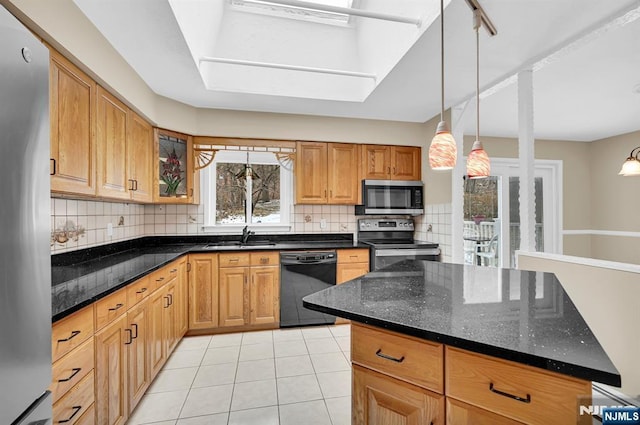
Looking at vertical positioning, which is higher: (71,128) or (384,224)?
(71,128)

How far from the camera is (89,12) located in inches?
67.9

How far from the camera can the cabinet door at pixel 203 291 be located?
307 cm

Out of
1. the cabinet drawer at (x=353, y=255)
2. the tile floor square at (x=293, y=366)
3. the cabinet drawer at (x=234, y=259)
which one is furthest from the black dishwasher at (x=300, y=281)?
the tile floor square at (x=293, y=366)

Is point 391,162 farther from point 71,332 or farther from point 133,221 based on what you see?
point 71,332

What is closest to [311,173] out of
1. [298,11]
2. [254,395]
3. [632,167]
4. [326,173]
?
[326,173]

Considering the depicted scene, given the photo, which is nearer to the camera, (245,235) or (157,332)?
(157,332)

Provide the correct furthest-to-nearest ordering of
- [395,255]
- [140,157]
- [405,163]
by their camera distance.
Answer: [405,163] < [395,255] < [140,157]

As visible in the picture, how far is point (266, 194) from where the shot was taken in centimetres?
388

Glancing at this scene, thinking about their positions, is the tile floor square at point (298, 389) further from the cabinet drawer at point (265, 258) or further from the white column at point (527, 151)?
the white column at point (527, 151)

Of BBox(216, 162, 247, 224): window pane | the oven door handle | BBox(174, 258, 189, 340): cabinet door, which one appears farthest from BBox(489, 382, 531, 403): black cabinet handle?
BBox(216, 162, 247, 224): window pane

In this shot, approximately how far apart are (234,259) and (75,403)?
1.92 meters

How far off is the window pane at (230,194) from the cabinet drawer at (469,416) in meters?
3.21

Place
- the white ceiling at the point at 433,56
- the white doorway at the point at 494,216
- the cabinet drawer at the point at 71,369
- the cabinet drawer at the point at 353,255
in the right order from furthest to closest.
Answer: the white doorway at the point at 494,216 < the cabinet drawer at the point at 353,255 < the white ceiling at the point at 433,56 < the cabinet drawer at the point at 71,369

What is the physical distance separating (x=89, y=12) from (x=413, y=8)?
77.4 inches
